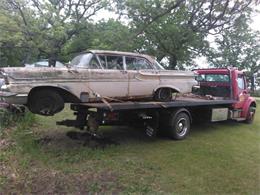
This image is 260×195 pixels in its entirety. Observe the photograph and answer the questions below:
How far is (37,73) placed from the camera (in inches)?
235

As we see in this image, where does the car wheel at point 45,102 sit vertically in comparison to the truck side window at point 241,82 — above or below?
below

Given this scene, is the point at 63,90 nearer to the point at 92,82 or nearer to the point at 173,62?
the point at 92,82

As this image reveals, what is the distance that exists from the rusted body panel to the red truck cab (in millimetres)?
2547

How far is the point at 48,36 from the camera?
20.7m

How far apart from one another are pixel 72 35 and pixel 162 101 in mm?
16779

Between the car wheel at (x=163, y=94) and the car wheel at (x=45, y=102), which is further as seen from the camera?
the car wheel at (x=163, y=94)

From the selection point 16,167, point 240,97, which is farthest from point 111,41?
point 16,167

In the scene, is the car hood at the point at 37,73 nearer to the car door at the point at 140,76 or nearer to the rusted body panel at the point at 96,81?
the rusted body panel at the point at 96,81

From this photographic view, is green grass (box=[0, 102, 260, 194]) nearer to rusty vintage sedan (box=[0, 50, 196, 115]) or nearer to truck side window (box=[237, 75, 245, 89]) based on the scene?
rusty vintage sedan (box=[0, 50, 196, 115])

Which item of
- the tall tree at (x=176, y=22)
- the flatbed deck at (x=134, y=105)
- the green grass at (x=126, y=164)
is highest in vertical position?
the tall tree at (x=176, y=22)

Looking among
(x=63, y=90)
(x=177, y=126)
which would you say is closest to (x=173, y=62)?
(x=177, y=126)

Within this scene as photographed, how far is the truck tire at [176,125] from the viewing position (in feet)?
26.0

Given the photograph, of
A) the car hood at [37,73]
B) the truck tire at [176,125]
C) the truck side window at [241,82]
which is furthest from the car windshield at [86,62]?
the truck side window at [241,82]

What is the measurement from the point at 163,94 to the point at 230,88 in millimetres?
3658
